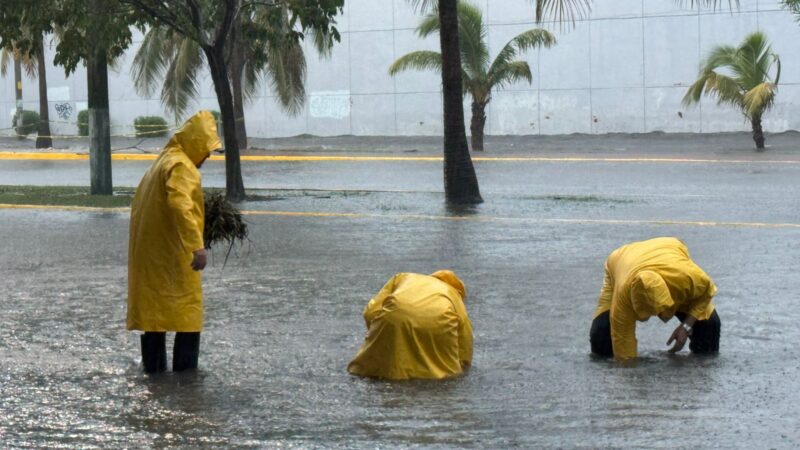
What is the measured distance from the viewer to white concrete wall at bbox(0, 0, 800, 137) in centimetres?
3606

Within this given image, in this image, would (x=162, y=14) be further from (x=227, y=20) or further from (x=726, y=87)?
(x=726, y=87)

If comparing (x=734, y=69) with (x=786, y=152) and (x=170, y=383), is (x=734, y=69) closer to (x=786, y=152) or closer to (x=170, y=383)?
(x=786, y=152)

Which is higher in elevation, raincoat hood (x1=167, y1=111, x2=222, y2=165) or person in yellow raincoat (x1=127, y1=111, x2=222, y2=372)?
raincoat hood (x1=167, y1=111, x2=222, y2=165)

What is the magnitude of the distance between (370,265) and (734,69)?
19.6m

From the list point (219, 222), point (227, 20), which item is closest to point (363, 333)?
point (219, 222)

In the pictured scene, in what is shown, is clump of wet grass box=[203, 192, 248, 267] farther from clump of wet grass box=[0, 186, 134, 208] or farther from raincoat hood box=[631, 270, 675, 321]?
clump of wet grass box=[0, 186, 134, 208]

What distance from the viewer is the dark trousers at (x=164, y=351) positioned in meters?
7.90

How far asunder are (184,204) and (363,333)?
2.09 m

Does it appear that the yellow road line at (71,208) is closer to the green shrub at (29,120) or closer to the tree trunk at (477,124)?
the tree trunk at (477,124)

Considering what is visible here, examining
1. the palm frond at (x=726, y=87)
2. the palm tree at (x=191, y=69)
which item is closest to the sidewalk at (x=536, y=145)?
the palm frond at (x=726, y=87)

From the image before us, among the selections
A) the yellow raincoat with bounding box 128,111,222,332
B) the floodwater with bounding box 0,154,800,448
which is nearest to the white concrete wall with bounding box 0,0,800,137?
the floodwater with bounding box 0,154,800,448

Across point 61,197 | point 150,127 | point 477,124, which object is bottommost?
point 61,197

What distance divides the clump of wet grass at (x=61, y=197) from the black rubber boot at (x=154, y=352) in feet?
38.5

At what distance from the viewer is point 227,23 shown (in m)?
19.7
